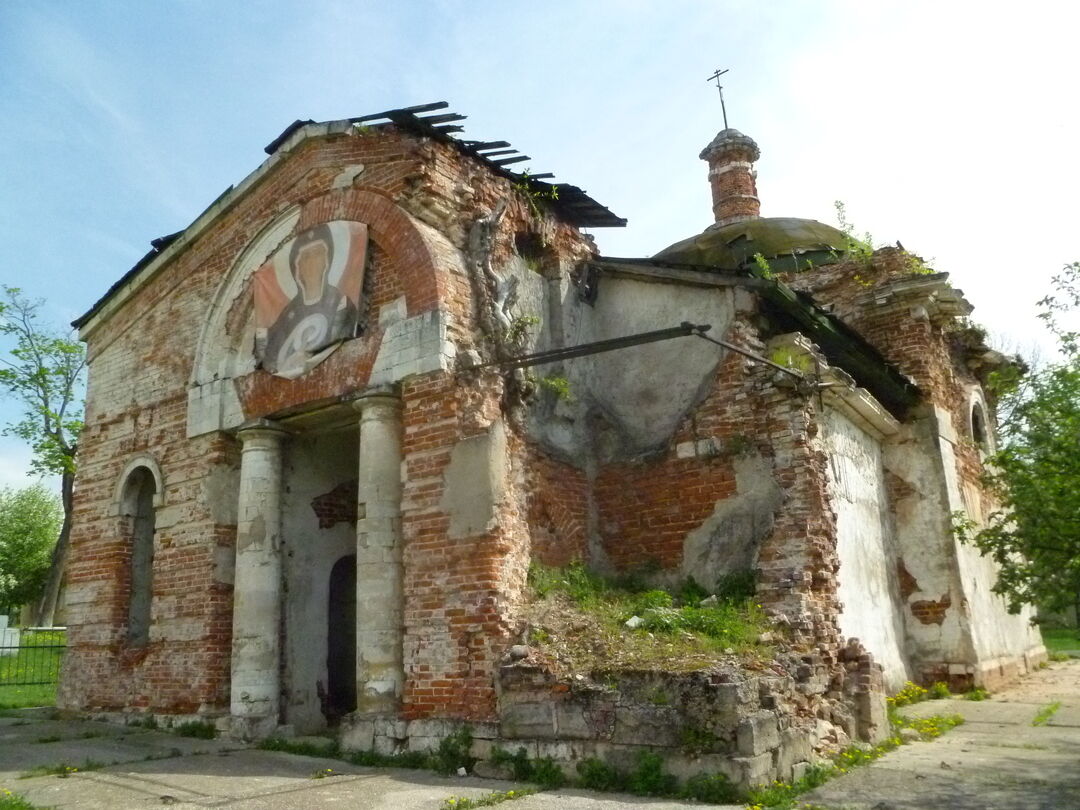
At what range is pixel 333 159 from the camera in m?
10.2

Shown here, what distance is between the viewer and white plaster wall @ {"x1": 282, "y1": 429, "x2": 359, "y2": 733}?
A: 1008 centimetres

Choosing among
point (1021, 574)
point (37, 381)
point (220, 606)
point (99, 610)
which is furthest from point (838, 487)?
point (37, 381)

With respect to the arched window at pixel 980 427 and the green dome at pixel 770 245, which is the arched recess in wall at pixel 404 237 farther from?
the arched window at pixel 980 427

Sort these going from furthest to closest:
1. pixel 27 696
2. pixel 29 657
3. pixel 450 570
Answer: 1. pixel 29 657
2. pixel 27 696
3. pixel 450 570

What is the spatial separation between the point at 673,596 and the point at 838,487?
2403mm

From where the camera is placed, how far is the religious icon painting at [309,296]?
9.59 metres

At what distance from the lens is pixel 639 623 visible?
303 inches

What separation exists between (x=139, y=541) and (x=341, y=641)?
127 inches

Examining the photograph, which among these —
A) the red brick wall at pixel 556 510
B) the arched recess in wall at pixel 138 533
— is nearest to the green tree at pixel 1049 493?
the red brick wall at pixel 556 510

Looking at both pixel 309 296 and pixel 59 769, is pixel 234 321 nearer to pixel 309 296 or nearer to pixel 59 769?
pixel 309 296

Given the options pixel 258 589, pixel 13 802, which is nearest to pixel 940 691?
pixel 258 589

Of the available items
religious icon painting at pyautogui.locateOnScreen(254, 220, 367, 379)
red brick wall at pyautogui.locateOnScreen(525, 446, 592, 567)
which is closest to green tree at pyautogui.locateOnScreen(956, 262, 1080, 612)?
red brick wall at pyautogui.locateOnScreen(525, 446, 592, 567)

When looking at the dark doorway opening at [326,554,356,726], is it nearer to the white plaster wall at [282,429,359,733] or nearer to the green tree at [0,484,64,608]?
the white plaster wall at [282,429,359,733]

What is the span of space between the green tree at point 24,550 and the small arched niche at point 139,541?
27808 mm
